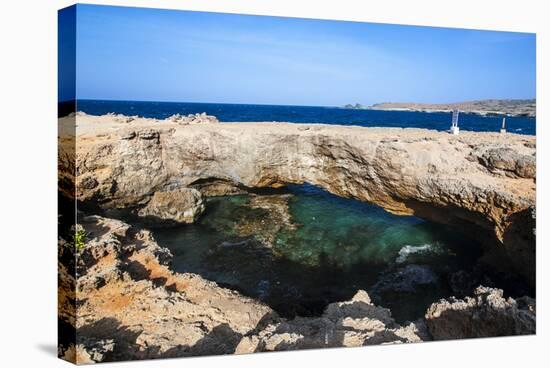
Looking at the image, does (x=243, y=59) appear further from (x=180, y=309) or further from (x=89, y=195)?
(x=180, y=309)

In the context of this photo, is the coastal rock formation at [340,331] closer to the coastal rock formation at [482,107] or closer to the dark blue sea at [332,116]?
the dark blue sea at [332,116]

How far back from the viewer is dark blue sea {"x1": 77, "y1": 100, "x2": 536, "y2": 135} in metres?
8.36

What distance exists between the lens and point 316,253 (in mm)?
9188

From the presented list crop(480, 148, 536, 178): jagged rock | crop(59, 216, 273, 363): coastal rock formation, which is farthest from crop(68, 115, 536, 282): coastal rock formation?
crop(59, 216, 273, 363): coastal rock formation

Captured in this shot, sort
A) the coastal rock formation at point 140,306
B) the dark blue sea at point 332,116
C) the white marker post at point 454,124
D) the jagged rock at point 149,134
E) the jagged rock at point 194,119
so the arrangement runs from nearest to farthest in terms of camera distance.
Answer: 1. the coastal rock formation at point 140,306
2. the dark blue sea at point 332,116
3. the jagged rock at point 149,134
4. the jagged rock at point 194,119
5. the white marker post at point 454,124

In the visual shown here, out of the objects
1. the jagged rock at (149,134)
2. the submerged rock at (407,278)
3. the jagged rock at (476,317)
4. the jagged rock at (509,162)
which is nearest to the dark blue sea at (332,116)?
the jagged rock at (149,134)

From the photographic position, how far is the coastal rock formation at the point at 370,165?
9.07 meters

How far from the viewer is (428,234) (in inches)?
377

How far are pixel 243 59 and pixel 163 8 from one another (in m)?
1.43

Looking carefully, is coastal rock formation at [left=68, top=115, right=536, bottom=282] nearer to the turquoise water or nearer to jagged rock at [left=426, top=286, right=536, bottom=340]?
the turquoise water

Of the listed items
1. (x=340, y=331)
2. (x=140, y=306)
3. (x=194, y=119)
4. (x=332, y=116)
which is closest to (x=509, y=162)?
(x=332, y=116)

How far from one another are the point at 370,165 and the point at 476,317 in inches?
134

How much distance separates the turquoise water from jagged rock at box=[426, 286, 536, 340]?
278 mm

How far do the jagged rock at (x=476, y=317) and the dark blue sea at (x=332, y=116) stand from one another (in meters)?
2.99
